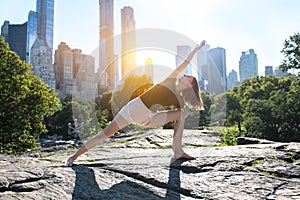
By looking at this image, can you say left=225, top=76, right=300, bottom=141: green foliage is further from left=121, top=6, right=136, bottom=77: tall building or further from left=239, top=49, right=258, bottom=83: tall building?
left=239, top=49, right=258, bottom=83: tall building

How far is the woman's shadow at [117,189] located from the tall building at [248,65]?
85919mm

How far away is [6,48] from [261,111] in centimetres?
2286

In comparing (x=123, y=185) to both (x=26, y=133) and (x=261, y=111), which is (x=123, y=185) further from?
(x=261, y=111)

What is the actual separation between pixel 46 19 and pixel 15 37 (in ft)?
135

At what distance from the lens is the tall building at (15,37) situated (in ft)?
253

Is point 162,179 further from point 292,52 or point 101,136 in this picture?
point 292,52

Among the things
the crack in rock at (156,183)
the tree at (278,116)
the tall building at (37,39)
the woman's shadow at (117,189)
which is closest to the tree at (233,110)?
the tree at (278,116)

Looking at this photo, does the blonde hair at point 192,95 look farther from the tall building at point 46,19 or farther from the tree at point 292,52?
the tall building at point 46,19

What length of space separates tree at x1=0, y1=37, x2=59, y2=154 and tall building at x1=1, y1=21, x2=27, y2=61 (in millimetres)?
66748

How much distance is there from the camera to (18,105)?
1456cm

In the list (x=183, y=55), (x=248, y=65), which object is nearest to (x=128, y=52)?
(x=183, y=55)

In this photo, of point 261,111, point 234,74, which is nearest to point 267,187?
point 261,111

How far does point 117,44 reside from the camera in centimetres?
473

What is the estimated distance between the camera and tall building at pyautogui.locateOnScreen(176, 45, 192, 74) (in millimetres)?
3997
